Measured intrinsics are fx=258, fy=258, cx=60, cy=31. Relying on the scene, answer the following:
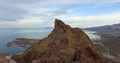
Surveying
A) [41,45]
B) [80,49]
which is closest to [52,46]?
[41,45]

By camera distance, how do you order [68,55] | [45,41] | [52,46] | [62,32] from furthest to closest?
[62,32] < [45,41] < [52,46] < [68,55]

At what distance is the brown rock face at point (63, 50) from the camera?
32125mm

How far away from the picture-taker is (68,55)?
3266cm

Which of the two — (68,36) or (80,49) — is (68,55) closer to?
(80,49)

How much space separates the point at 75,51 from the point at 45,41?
608cm

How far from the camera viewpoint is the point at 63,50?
33.7m

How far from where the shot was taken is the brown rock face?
1265 inches

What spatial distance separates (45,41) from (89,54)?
7904mm

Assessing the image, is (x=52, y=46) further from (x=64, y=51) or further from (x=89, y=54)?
(x=89, y=54)

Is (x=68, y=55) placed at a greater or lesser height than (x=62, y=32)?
lesser

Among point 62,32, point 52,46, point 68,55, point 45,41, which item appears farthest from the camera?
point 62,32

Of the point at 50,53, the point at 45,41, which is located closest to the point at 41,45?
the point at 45,41

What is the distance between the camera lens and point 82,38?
37562 millimetres

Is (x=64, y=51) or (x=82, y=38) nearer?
(x=64, y=51)
